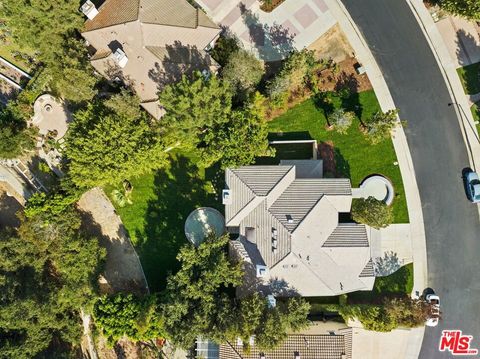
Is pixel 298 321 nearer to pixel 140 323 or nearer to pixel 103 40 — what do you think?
pixel 140 323

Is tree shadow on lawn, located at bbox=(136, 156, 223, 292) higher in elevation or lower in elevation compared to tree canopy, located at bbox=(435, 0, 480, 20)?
lower

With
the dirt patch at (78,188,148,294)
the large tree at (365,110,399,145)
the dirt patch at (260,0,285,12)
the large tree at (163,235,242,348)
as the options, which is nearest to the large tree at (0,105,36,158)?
the dirt patch at (78,188,148,294)

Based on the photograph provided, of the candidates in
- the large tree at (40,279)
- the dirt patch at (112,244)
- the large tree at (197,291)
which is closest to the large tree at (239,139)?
the large tree at (197,291)

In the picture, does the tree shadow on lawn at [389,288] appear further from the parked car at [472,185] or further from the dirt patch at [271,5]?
the dirt patch at [271,5]

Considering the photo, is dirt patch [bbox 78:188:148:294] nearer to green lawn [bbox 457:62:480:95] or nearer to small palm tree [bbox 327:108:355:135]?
small palm tree [bbox 327:108:355:135]

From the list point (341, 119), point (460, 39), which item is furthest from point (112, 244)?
point (460, 39)

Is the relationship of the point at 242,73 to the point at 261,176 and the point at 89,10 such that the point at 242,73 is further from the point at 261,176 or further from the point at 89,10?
the point at 89,10
